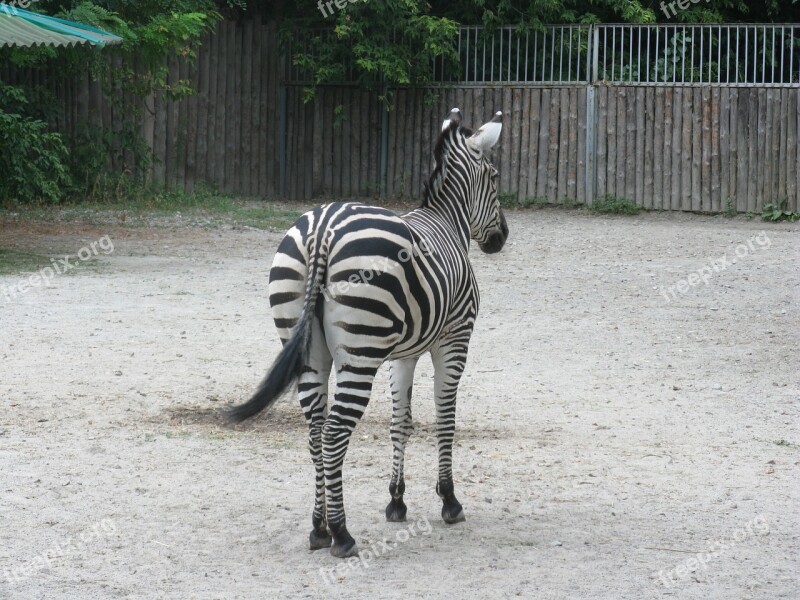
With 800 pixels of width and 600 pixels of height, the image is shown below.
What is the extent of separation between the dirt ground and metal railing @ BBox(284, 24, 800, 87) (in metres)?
7.82

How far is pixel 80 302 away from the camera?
9914 millimetres

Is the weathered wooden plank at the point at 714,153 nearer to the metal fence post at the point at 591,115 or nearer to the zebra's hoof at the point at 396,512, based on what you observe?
the metal fence post at the point at 591,115

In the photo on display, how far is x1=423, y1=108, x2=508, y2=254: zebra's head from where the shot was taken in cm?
557

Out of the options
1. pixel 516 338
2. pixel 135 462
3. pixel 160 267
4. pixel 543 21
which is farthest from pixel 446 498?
pixel 543 21

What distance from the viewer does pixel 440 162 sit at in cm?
559

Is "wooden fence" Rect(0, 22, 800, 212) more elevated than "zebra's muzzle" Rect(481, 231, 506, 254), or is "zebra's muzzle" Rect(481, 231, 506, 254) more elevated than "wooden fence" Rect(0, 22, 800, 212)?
"wooden fence" Rect(0, 22, 800, 212)

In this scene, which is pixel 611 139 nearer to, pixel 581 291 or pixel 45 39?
pixel 581 291

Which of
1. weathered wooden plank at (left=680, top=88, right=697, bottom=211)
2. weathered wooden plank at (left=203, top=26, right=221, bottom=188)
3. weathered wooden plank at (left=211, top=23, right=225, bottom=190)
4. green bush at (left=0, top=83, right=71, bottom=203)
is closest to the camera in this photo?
green bush at (left=0, top=83, right=71, bottom=203)

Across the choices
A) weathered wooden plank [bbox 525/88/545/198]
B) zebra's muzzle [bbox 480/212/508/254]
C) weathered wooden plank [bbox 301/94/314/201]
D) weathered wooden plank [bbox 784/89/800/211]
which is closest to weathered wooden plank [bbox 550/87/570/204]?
weathered wooden plank [bbox 525/88/545/198]

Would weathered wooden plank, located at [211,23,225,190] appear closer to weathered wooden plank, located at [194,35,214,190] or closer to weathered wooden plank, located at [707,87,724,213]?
weathered wooden plank, located at [194,35,214,190]

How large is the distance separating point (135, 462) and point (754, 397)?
420 cm

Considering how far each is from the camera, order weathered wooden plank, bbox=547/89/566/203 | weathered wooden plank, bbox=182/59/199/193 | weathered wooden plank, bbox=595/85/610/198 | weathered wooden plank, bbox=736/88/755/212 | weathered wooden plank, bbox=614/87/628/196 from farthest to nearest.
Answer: weathered wooden plank, bbox=182/59/199/193 → weathered wooden plank, bbox=547/89/566/203 → weathered wooden plank, bbox=595/85/610/198 → weathered wooden plank, bbox=614/87/628/196 → weathered wooden plank, bbox=736/88/755/212

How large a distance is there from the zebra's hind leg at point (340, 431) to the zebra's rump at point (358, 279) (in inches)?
5.0

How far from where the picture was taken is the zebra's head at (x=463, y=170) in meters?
5.57
